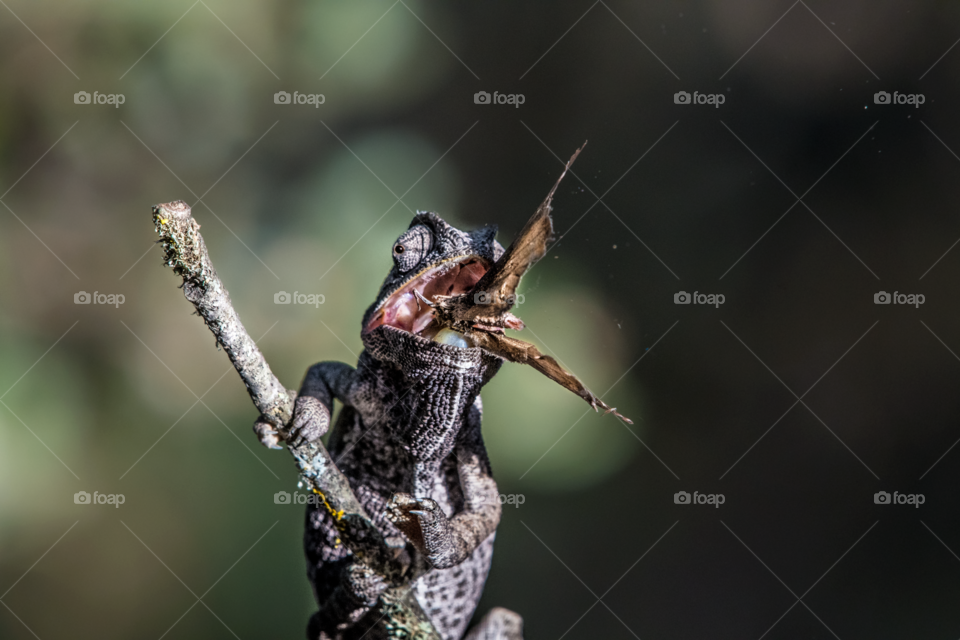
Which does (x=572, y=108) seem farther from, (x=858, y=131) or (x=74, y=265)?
(x=74, y=265)

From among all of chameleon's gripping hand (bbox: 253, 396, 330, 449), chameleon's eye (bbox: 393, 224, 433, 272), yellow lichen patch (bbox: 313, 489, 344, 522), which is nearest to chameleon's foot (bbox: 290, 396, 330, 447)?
chameleon's gripping hand (bbox: 253, 396, 330, 449)

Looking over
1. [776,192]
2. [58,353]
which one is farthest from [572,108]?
[58,353]

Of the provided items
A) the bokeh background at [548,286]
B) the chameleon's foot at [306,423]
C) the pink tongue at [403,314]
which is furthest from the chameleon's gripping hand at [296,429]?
the bokeh background at [548,286]

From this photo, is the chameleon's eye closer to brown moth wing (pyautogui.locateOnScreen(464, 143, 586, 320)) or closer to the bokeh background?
brown moth wing (pyautogui.locateOnScreen(464, 143, 586, 320))

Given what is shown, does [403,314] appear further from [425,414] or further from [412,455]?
[412,455]

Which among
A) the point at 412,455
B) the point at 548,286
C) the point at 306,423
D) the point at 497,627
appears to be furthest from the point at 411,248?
the point at 497,627

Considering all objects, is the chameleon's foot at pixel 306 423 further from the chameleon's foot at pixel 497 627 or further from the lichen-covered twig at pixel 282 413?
the chameleon's foot at pixel 497 627
